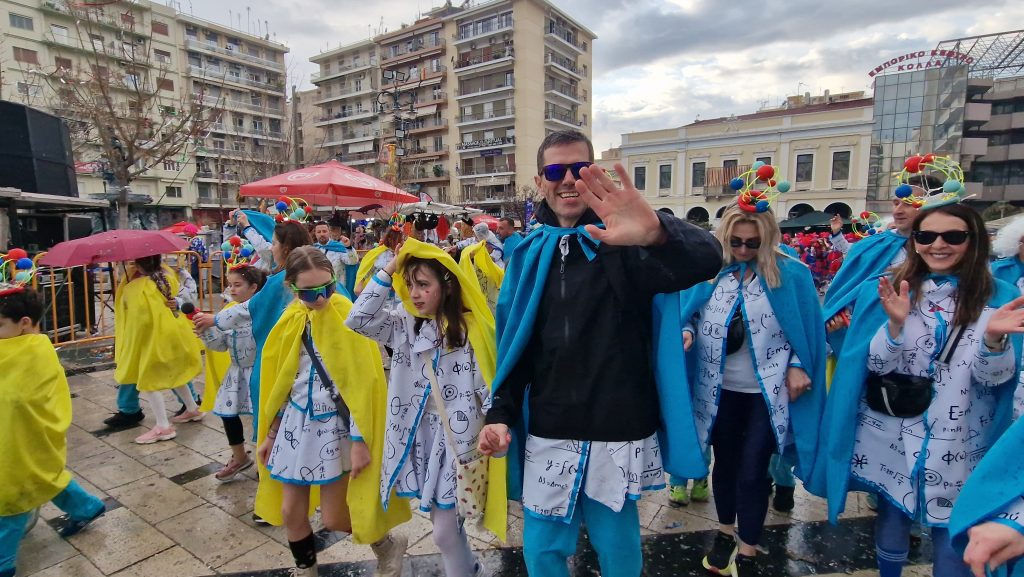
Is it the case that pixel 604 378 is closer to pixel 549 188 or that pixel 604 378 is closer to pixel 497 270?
pixel 549 188

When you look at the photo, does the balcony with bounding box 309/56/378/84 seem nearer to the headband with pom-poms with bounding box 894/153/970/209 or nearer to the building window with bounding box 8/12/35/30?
the building window with bounding box 8/12/35/30

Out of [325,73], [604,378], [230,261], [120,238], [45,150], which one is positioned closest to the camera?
[604,378]

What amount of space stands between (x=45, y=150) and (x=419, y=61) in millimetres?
47458

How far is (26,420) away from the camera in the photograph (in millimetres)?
2869

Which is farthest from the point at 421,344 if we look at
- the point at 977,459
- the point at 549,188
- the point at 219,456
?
the point at 219,456

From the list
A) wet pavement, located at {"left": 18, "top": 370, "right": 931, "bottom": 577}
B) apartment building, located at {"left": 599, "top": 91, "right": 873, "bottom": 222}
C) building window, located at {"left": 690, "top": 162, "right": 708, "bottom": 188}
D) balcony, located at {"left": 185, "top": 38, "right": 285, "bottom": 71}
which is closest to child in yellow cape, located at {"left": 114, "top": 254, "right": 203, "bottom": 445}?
wet pavement, located at {"left": 18, "top": 370, "right": 931, "bottom": 577}

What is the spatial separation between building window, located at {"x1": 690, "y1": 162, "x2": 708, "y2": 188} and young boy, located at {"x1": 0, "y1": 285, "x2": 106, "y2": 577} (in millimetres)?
37230

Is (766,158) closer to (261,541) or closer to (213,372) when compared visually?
(213,372)

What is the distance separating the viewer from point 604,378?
1.88 m

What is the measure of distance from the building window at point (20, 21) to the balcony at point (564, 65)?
39.7 meters

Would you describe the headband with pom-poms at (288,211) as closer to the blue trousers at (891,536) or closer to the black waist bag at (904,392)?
the black waist bag at (904,392)

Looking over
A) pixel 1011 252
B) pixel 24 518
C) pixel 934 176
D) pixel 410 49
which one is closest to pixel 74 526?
pixel 24 518

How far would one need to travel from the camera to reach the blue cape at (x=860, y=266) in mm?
3221

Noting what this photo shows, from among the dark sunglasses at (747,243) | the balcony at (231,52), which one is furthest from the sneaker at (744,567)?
the balcony at (231,52)
